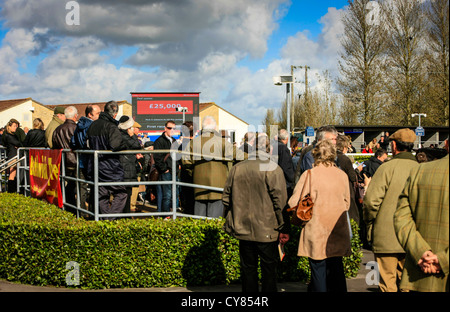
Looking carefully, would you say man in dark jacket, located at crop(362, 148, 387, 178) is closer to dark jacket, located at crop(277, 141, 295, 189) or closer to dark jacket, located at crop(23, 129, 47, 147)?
dark jacket, located at crop(277, 141, 295, 189)

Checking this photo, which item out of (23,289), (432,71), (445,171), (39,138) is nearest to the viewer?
(445,171)

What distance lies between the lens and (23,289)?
6141 millimetres

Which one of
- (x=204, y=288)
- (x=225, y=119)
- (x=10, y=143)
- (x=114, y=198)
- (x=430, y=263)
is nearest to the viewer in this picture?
(x=430, y=263)

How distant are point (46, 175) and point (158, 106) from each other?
40110 mm

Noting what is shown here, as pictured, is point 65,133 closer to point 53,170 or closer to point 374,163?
point 53,170

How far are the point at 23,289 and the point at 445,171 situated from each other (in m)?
5.28

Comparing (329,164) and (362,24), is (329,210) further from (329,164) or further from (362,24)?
(362,24)

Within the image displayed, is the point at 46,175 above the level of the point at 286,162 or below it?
below

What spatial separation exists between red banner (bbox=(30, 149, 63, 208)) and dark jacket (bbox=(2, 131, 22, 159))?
9.54ft

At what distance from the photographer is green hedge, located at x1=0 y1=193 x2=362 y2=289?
627 cm

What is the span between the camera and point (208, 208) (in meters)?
7.16

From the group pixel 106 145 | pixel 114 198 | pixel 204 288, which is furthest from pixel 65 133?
pixel 204 288

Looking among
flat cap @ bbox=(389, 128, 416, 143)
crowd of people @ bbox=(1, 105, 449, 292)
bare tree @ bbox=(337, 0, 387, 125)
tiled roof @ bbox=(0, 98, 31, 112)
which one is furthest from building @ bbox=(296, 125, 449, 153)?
tiled roof @ bbox=(0, 98, 31, 112)

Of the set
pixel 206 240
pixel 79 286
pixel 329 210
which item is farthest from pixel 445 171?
pixel 79 286
